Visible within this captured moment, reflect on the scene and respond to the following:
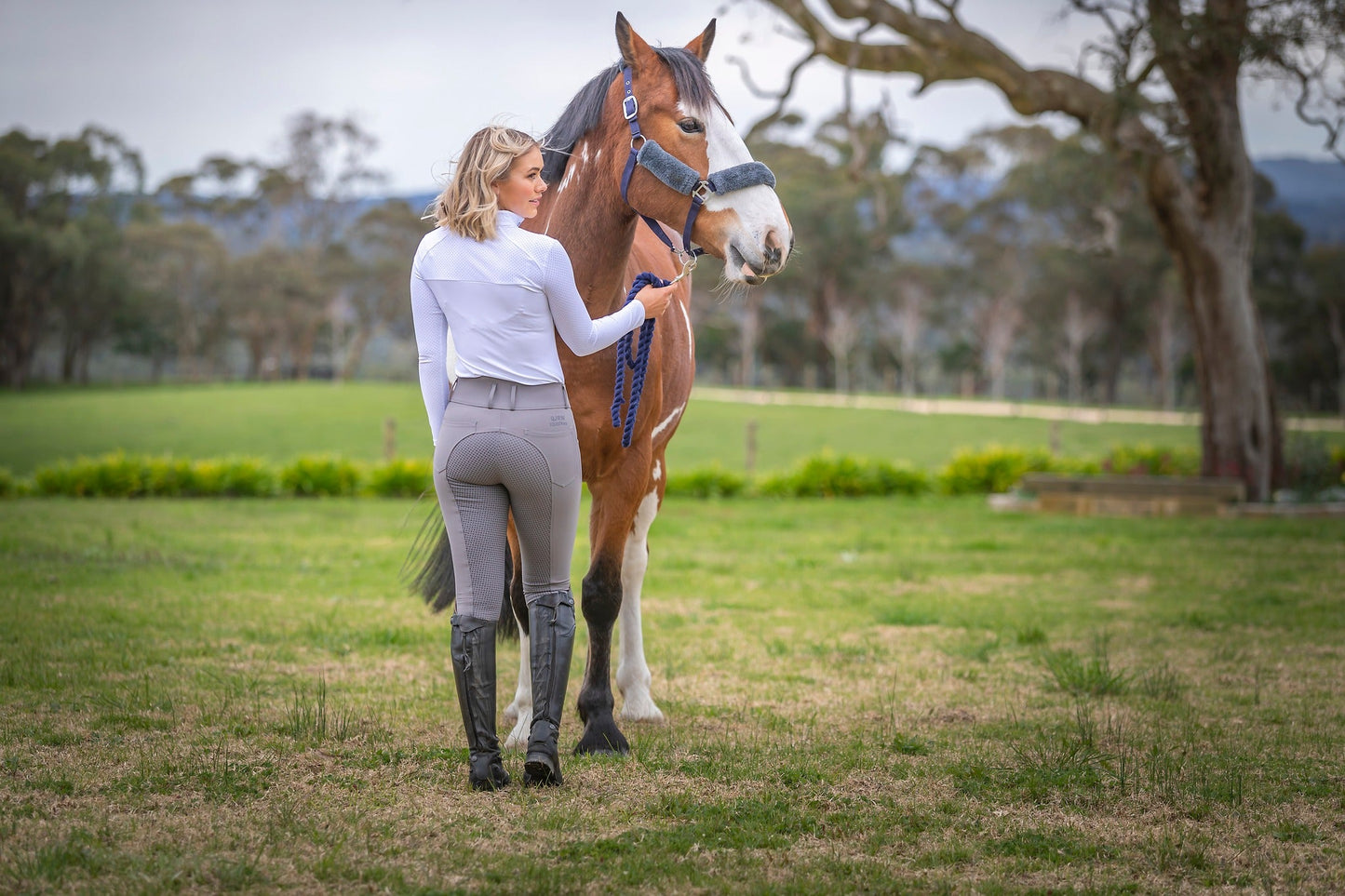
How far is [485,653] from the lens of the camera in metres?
3.61

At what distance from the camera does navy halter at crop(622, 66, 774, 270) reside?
3.75 m

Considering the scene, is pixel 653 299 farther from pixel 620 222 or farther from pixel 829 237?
pixel 829 237

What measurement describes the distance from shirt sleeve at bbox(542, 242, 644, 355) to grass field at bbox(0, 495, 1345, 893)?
153 centimetres

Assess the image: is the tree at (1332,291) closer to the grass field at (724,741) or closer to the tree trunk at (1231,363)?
the tree trunk at (1231,363)

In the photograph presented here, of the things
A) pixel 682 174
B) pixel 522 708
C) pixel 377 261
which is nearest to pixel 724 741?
pixel 522 708

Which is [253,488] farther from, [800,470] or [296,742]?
[296,742]

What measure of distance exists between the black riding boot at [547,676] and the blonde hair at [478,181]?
1.28 meters

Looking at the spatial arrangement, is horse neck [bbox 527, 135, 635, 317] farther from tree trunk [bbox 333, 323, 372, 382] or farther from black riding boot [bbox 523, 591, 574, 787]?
tree trunk [bbox 333, 323, 372, 382]

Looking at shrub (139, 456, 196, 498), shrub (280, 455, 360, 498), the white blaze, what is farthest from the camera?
shrub (280, 455, 360, 498)

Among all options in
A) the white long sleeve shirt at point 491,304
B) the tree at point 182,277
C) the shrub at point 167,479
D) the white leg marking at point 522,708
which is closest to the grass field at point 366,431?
the shrub at point 167,479

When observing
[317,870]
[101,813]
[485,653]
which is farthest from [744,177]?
[101,813]

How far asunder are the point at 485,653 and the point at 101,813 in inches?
49.0

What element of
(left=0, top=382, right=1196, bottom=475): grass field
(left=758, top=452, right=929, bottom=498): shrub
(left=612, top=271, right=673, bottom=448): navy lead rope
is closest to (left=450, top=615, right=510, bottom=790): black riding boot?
(left=612, top=271, right=673, bottom=448): navy lead rope

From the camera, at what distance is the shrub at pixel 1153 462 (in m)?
16.6
